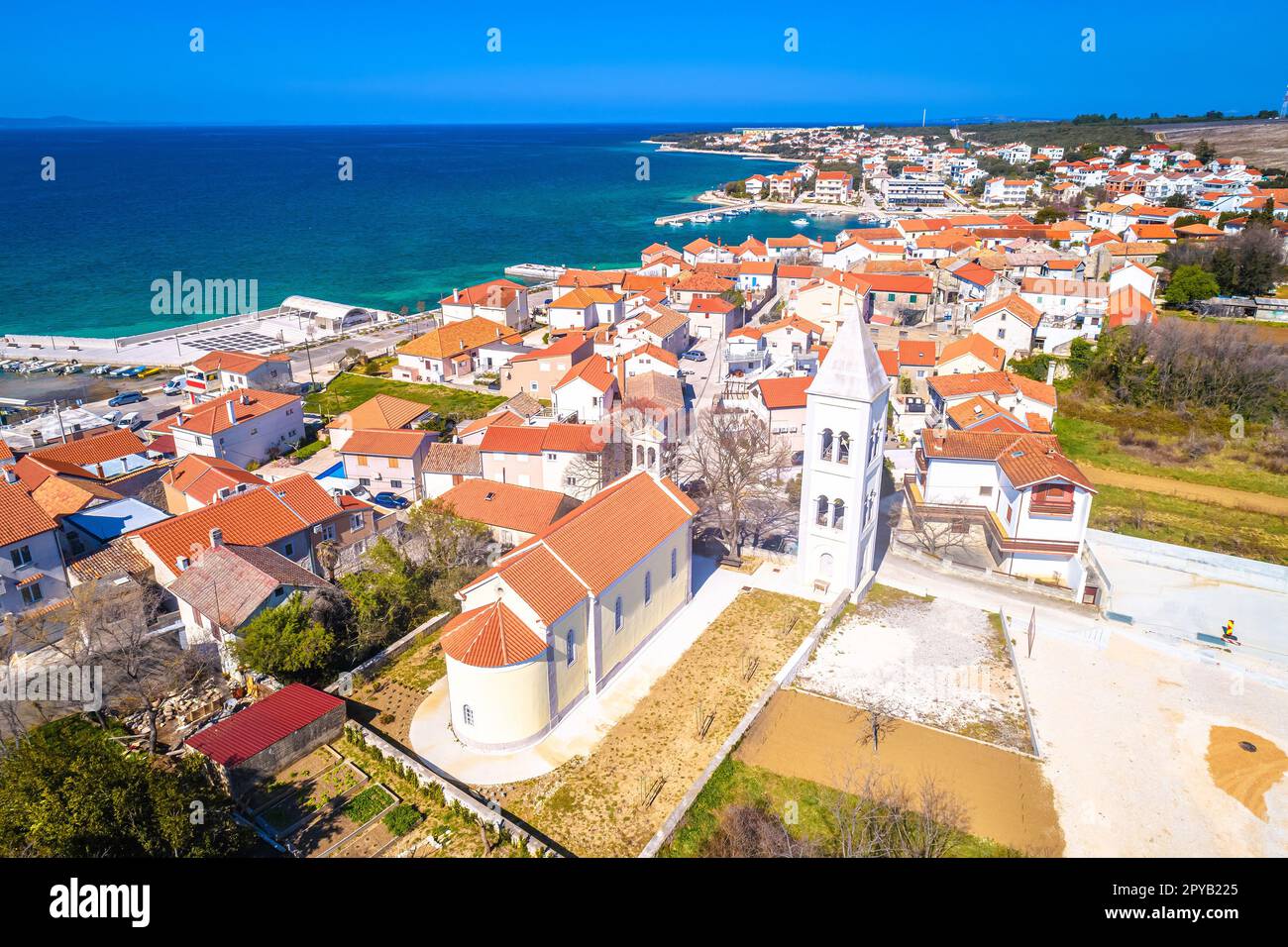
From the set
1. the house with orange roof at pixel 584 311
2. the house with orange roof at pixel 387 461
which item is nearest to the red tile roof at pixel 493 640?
the house with orange roof at pixel 387 461

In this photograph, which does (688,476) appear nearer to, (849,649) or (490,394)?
(849,649)

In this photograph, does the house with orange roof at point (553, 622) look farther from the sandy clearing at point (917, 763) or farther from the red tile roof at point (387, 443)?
the red tile roof at point (387, 443)

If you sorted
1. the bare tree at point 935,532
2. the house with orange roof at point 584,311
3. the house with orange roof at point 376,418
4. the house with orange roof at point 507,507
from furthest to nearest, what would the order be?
the house with orange roof at point 584,311 < the house with orange roof at point 376,418 < the bare tree at point 935,532 < the house with orange roof at point 507,507

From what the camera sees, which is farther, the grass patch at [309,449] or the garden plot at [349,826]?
the grass patch at [309,449]

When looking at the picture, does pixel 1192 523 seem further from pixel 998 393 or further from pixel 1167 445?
pixel 1167 445

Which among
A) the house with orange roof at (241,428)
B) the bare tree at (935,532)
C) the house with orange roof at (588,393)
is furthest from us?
the house with orange roof at (588,393)

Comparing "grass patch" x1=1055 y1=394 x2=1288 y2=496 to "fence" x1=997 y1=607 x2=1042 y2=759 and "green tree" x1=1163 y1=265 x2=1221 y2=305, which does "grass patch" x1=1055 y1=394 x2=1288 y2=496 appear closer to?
"fence" x1=997 y1=607 x2=1042 y2=759

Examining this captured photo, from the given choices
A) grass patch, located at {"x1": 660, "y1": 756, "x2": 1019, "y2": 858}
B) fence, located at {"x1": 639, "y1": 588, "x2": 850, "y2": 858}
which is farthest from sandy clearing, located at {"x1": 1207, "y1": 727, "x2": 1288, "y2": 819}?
fence, located at {"x1": 639, "y1": 588, "x2": 850, "y2": 858}
